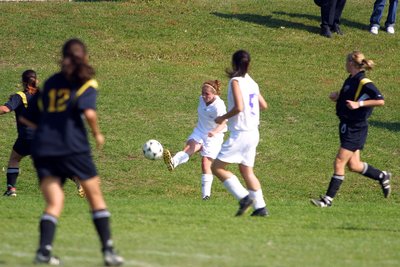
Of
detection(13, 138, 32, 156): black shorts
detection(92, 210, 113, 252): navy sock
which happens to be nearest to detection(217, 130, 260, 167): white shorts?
detection(92, 210, 113, 252): navy sock

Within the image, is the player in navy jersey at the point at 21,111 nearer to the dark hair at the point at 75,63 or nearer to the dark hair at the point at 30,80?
the dark hair at the point at 30,80

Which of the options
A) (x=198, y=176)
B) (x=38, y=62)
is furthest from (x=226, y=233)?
(x=38, y=62)

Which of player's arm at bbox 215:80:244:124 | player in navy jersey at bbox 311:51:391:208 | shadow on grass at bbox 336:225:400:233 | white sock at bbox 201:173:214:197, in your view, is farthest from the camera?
white sock at bbox 201:173:214:197

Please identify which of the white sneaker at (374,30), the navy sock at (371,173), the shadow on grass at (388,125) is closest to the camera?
the navy sock at (371,173)

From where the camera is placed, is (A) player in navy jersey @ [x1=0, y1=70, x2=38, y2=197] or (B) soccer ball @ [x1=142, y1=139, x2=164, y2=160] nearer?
(A) player in navy jersey @ [x1=0, y1=70, x2=38, y2=197]

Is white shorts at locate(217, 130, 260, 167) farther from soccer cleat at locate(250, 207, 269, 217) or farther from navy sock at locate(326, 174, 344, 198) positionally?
navy sock at locate(326, 174, 344, 198)

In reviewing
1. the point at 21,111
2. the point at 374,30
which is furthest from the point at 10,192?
the point at 374,30

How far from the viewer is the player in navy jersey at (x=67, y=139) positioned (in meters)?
8.20

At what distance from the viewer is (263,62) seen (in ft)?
84.4

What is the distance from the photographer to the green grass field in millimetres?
9727

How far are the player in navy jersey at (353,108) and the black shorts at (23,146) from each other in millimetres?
4441

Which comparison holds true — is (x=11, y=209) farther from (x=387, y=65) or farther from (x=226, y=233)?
(x=387, y=65)

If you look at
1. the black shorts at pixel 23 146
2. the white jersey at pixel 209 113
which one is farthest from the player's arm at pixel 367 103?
the black shorts at pixel 23 146

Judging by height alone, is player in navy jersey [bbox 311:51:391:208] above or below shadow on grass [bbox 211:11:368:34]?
above
